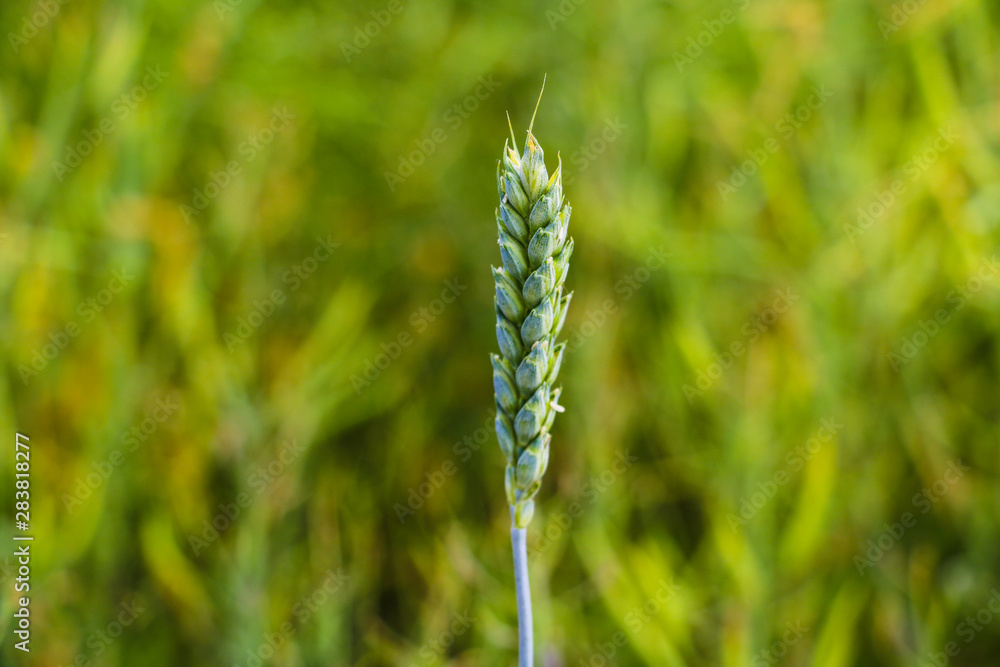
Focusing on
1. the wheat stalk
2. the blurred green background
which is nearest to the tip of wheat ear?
the wheat stalk

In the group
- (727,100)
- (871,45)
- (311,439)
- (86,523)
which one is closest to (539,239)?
(311,439)

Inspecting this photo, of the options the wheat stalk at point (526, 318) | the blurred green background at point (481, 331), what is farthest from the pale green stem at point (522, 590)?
the blurred green background at point (481, 331)

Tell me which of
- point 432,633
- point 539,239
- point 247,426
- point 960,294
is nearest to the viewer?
point 539,239

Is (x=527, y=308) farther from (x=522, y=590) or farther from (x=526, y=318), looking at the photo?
(x=522, y=590)

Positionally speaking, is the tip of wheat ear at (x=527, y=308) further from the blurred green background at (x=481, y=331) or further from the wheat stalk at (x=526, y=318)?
the blurred green background at (x=481, y=331)

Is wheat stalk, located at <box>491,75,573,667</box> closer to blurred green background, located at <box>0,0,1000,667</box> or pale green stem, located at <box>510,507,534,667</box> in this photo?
pale green stem, located at <box>510,507,534,667</box>

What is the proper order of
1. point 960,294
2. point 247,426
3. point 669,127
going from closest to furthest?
point 247,426 → point 960,294 → point 669,127

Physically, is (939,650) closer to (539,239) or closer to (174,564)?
(539,239)
